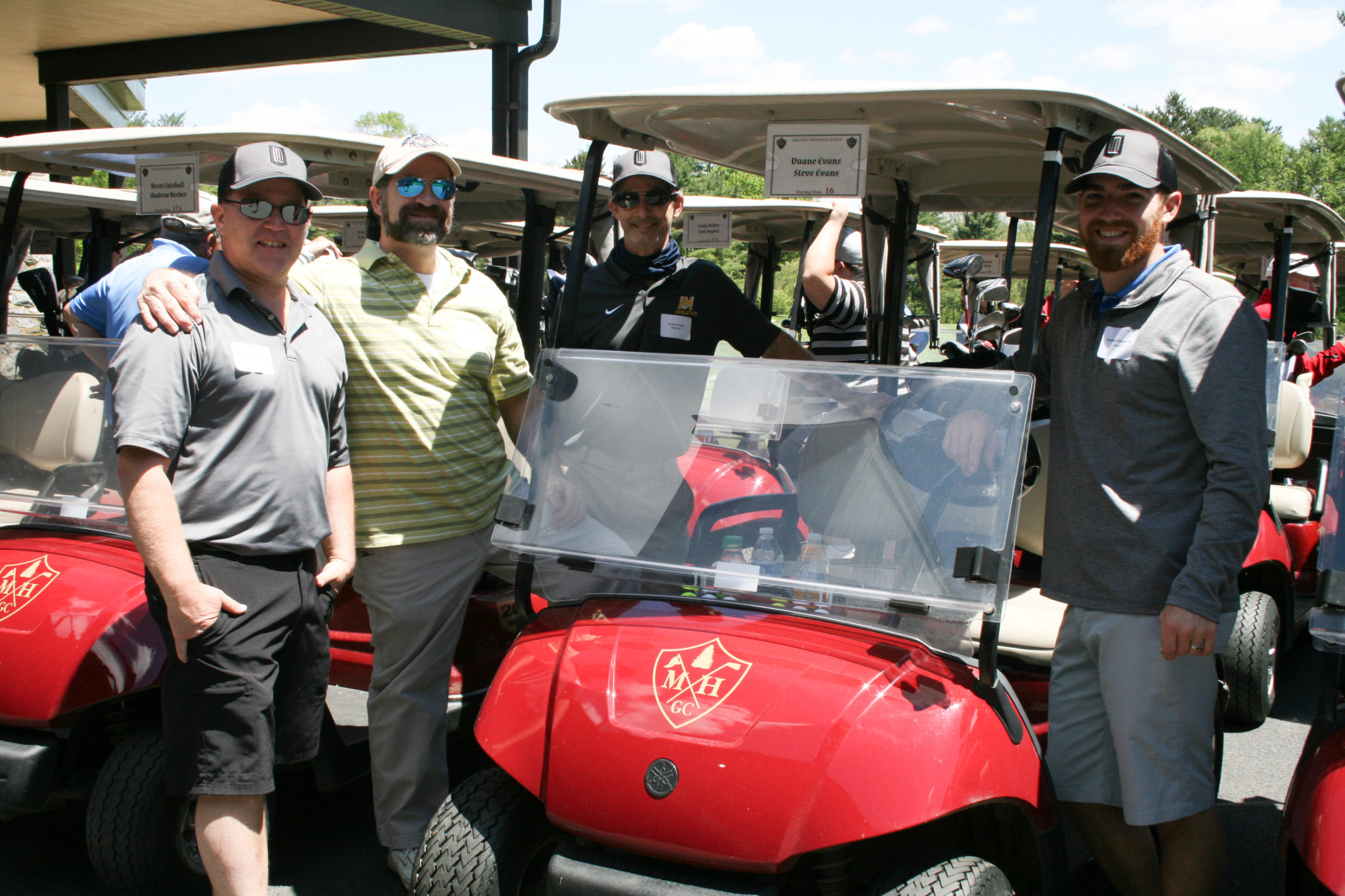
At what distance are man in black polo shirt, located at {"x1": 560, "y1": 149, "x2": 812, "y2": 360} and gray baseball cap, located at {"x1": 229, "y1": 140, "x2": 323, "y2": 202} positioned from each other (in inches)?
37.0

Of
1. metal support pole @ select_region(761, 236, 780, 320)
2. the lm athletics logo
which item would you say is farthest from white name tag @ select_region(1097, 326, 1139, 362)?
metal support pole @ select_region(761, 236, 780, 320)

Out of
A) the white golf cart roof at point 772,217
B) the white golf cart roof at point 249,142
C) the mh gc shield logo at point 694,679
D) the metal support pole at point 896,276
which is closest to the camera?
the mh gc shield logo at point 694,679

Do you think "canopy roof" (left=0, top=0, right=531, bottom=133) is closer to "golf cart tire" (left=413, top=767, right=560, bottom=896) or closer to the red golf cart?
the red golf cart

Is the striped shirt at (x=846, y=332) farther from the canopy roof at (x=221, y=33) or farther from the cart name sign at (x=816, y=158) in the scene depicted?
the canopy roof at (x=221, y=33)

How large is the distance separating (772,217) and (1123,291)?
4584mm

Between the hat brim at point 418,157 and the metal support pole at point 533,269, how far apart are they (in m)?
1.19

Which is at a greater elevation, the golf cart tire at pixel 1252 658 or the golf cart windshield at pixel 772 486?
the golf cart windshield at pixel 772 486

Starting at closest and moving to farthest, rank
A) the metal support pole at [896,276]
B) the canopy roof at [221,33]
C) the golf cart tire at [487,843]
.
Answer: the golf cart tire at [487,843] < the metal support pole at [896,276] < the canopy roof at [221,33]

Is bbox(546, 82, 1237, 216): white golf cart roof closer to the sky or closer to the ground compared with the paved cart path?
closer to the sky

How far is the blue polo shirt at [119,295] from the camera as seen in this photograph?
3648 millimetres

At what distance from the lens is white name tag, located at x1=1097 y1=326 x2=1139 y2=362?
2225 mm

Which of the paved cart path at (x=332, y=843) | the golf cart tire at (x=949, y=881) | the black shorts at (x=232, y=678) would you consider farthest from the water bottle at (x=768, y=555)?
the paved cart path at (x=332, y=843)

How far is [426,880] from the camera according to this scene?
2045 millimetres

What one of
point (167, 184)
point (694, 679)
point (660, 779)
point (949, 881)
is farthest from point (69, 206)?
point (949, 881)
